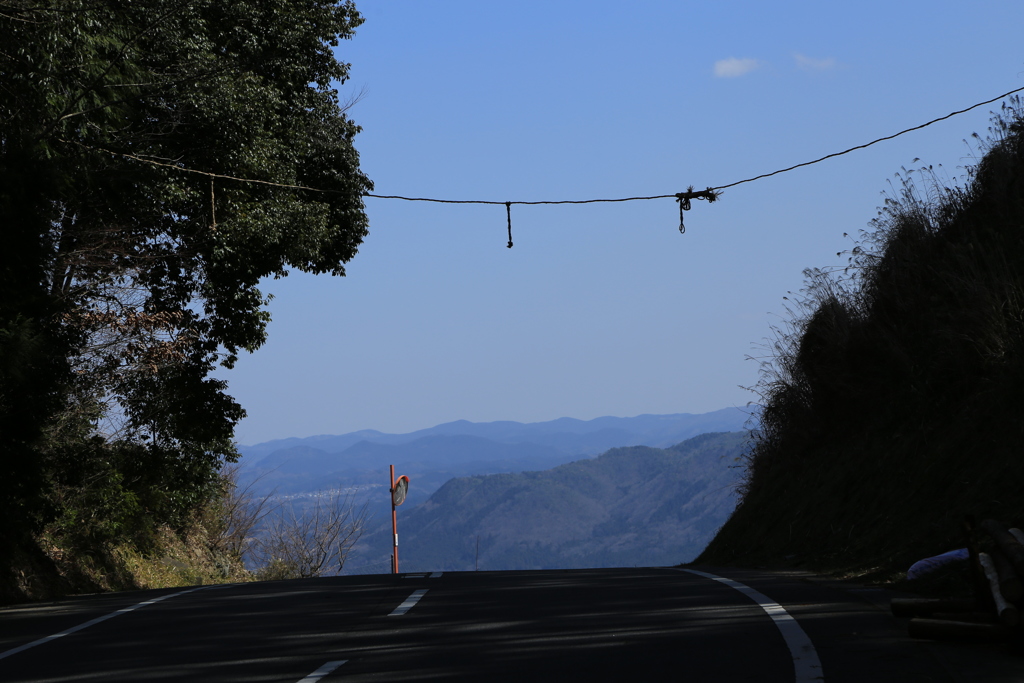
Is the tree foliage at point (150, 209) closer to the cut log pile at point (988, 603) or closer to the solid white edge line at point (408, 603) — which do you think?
Answer: the solid white edge line at point (408, 603)

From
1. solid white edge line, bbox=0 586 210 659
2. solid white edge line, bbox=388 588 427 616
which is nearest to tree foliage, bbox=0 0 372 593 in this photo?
solid white edge line, bbox=0 586 210 659

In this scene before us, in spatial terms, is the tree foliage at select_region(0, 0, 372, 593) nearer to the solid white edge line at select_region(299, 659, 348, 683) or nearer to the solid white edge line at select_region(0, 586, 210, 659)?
the solid white edge line at select_region(0, 586, 210, 659)

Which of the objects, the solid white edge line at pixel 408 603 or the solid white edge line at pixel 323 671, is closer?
the solid white edge line at pixel 323 671

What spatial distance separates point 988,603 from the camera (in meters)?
Result: 6.58

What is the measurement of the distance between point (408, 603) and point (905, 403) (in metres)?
8.74

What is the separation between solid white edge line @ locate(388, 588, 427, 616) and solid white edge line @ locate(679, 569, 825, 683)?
310 cm

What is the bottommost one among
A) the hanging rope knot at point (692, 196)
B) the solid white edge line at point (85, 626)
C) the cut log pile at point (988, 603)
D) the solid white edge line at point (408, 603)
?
the solid white edge line at point (408, 603)

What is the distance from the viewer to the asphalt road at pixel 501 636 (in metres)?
6.23

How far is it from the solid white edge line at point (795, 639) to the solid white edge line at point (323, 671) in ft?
9.34

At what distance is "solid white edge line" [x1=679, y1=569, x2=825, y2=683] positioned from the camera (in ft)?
19.4

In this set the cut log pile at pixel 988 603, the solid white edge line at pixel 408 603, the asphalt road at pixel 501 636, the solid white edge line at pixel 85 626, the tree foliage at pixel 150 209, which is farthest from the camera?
the tree foliage at pixel 150 209

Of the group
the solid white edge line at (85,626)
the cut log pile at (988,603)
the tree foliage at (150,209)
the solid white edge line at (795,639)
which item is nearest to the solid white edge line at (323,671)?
the solid white edge line at (85,626)

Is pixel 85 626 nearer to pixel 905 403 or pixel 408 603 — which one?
pixel 408 603

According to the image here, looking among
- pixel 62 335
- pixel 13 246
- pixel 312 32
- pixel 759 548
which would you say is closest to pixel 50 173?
pixel 13 246
